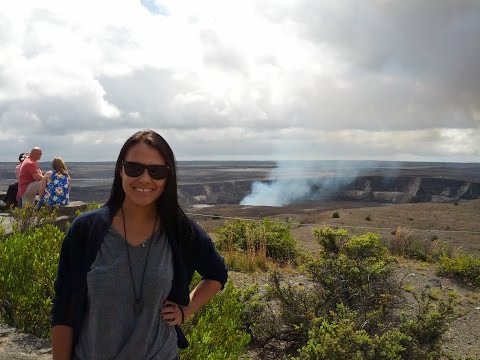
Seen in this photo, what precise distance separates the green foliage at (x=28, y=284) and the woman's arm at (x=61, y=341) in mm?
1526

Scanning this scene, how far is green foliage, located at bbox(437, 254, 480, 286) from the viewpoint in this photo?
941 cm

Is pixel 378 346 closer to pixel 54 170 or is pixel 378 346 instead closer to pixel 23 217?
pixel 23 217

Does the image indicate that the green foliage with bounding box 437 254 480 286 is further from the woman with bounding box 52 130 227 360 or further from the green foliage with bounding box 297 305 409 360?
the woman with bounding box 52 130 227 360

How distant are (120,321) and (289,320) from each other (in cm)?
428

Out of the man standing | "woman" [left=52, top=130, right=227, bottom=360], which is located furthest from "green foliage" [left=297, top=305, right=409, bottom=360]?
the man standing

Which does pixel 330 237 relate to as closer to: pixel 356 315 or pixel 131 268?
pixel 356 315

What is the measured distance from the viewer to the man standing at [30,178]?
8.48 m

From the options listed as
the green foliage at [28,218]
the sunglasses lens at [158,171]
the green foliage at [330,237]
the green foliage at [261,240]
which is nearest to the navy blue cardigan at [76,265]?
the sunglasses lens at [158,171]

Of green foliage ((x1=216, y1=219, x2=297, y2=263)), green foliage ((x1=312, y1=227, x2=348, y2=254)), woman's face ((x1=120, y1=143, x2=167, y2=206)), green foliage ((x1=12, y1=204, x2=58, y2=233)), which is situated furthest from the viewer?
green foliage ((x1=216, y1=219, x2=297, y2=263))

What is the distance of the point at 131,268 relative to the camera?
70.4 inches

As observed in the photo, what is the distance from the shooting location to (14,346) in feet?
9.36

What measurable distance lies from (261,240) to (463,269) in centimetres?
418

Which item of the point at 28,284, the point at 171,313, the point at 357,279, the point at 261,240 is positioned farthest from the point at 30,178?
the point at 171,313

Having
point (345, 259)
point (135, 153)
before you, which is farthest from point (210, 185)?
point (135, 153)
